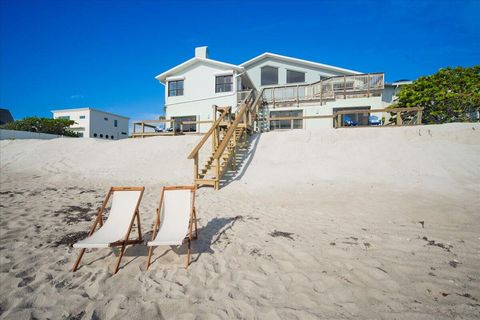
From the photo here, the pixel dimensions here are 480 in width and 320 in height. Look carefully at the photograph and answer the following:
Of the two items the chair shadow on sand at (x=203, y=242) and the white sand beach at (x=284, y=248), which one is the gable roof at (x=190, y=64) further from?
the chair shadow on sand at (x=203, y=242)

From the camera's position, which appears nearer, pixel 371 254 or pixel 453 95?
pixel 371 254

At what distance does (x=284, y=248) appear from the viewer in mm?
3852

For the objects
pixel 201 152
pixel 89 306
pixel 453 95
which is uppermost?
pixel 453 95

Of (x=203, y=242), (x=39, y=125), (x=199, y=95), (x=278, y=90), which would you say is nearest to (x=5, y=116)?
(x=39, y=125)

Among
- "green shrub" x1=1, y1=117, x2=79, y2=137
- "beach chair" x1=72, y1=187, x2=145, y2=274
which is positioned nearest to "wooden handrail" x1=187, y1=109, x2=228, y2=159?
"beach chair" x1=72, y1=187, x2=145, y2=274

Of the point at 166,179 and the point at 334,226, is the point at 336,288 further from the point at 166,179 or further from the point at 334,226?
the point at 166,179

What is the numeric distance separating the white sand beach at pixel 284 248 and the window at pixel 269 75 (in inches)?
665

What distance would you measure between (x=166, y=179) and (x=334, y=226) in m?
7.35

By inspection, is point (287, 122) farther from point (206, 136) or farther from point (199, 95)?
point (206, 136)

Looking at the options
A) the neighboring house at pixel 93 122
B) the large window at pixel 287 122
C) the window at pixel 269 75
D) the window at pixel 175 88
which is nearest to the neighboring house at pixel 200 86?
the window at pixel 175 88

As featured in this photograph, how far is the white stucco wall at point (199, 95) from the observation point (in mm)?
20547

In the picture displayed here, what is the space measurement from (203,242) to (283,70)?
921 inches

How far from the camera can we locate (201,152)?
41.7ft

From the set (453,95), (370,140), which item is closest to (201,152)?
(370,140)
